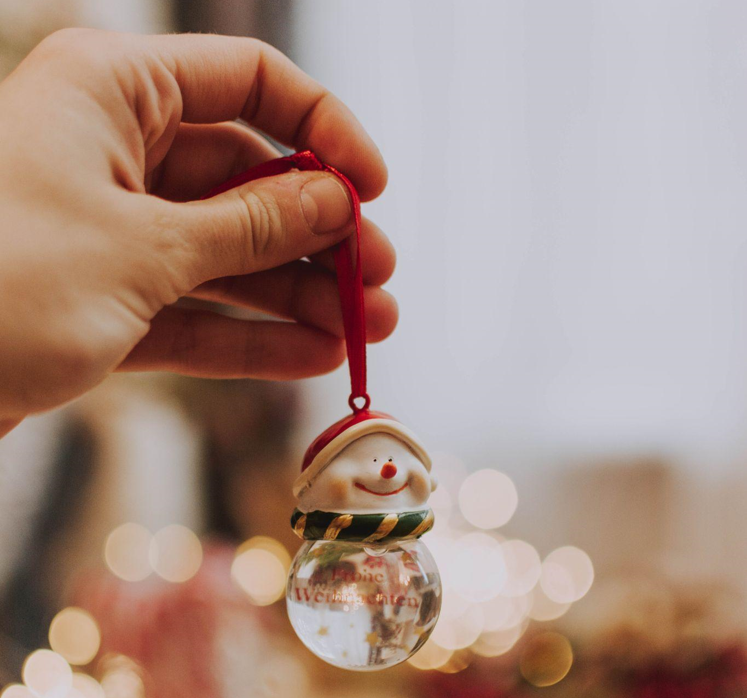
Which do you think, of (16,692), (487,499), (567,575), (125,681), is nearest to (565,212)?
(487,499)

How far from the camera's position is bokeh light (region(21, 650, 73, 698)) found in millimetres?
939

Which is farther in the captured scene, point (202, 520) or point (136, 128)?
point (202, 520)

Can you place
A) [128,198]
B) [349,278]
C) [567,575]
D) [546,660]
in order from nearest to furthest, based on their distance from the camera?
[128,198], [349,278], [546,660], [567,575]

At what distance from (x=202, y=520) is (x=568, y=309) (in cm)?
73

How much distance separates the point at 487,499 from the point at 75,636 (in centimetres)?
68


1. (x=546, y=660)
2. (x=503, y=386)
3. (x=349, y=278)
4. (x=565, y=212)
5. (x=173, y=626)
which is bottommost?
(x=546, y=660)

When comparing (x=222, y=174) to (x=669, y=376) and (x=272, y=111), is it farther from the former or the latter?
(x=669, y=376)

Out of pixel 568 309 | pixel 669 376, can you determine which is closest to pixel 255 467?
pixel 568 309

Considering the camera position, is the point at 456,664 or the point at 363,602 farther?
the point at 456,664

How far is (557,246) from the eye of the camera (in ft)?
3.65

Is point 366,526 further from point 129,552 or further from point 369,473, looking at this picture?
point 129,552

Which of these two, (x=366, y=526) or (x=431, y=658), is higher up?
(x=366, y=526)

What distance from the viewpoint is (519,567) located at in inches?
43.9

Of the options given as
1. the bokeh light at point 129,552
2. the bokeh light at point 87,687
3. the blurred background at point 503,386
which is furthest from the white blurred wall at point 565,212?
the bokeh light at point 87,687
